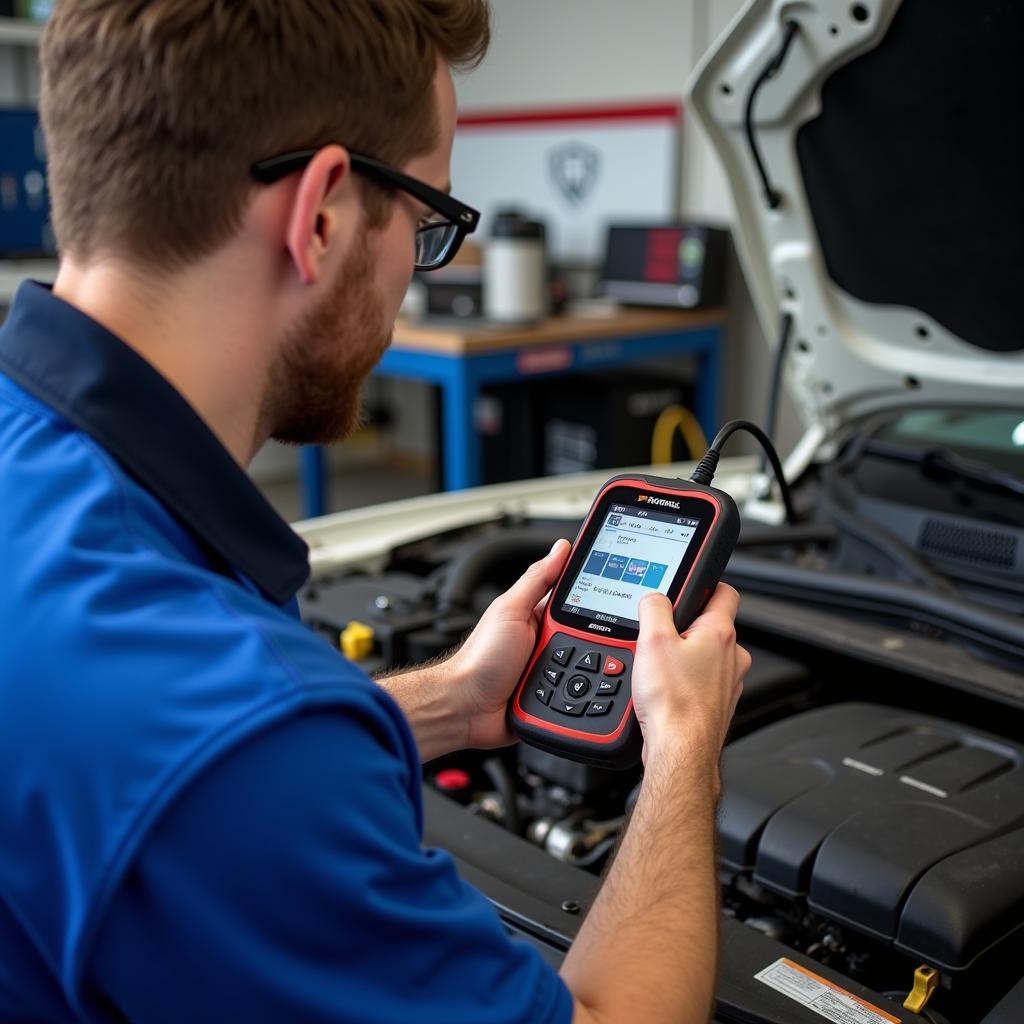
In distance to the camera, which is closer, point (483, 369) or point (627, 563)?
point (627, 563)

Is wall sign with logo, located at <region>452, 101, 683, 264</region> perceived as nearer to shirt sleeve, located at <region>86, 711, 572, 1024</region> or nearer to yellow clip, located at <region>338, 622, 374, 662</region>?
yellow clip, located at <region>338, 622, 374, 662</region>

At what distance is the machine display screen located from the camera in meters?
0.97

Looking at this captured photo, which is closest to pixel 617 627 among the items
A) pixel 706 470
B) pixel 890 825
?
pixel 706 470

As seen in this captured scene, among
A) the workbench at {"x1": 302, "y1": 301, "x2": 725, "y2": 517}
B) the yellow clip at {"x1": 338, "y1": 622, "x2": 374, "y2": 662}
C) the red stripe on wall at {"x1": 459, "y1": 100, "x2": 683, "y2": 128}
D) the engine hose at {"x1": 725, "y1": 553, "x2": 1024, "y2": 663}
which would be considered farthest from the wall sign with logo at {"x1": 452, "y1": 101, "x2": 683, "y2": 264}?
the yellow clip at {"x1": 338, "y1": 622, "x2": 374, "y2": 662}

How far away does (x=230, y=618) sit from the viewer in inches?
24.4

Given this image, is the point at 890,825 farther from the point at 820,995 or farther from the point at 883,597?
the point at 883,597

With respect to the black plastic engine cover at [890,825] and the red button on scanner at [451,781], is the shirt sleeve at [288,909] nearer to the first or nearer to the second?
the black plastic engine cover at [890,825]

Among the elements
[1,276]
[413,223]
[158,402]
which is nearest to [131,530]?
[158,402]

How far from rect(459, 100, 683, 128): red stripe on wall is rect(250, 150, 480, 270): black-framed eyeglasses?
3.40 meters

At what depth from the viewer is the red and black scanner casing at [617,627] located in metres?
0.90

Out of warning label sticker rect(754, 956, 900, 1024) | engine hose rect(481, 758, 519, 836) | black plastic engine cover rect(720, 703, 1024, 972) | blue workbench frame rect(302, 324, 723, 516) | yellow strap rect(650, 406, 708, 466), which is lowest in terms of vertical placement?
yellow strap rect(650, 406, 708, 466)

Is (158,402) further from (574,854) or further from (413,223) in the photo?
(574,854)

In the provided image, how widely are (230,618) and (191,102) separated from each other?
30cm

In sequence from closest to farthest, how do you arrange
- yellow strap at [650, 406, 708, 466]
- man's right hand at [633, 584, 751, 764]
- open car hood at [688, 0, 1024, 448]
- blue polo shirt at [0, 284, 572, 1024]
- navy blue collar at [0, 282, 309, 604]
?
blue polo shirt at [0, 284, 572, 1024], navy blue collar at [0, 282, 309, 604], man's right hand at [633, 584, 751, 764], open car hood at [688, 0, 1024, 448], yellow strap at [650, 406, 708, 466]
